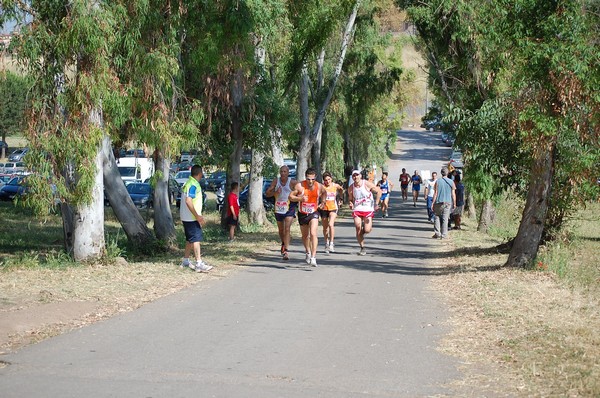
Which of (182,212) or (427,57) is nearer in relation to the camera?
(182,212)

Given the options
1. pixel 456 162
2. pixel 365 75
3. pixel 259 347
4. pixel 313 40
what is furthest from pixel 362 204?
pixel 456 162

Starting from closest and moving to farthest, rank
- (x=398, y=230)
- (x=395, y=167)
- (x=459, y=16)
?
(x=459, y=16), (x=398, y=230), (x=395, y=167)

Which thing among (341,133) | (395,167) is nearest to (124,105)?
(341,133)

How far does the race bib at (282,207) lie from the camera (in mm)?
17797

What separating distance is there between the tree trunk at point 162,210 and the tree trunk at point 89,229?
14.1 feet

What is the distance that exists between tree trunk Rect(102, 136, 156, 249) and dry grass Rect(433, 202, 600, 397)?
21.4 feet

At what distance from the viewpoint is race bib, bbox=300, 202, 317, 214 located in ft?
56.2

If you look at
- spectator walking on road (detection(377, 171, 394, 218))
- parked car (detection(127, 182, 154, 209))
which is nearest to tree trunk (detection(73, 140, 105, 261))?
spectator walking on road (detection(377, 171, 394, 218))

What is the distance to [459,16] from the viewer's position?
21938 millimetres

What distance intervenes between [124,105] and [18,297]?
15.3 ft

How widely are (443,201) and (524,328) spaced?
48.7 feet

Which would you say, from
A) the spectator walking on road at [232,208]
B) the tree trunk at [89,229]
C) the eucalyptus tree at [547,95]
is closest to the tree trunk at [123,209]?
the tree trunk at [89,229]

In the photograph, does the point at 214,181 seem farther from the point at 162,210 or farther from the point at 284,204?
the point at 284,204

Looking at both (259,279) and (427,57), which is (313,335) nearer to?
(259,279)
